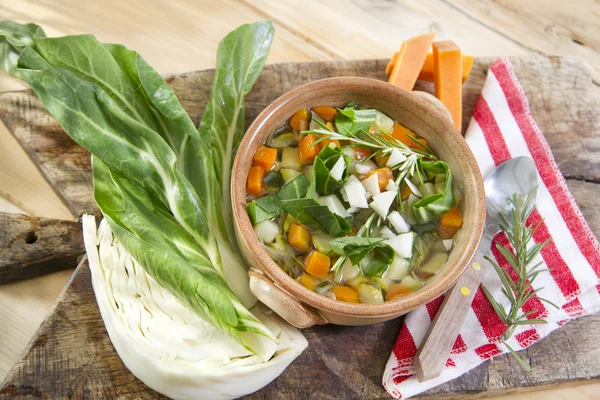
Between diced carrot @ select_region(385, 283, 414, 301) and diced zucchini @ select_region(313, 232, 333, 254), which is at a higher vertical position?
diced zucchini @ select_region(313, 232, 333, 254)

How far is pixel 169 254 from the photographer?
174 centimetres

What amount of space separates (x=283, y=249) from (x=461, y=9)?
164 cm

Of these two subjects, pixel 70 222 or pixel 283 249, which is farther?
pixel 70 222

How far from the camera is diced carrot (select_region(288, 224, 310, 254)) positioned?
1.79 m

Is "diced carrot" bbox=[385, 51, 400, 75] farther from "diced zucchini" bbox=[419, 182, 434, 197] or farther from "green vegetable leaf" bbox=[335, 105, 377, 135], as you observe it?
"diced zucchini" bbox=[419, 182, 434, 197]

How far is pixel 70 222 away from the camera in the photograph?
6.72ft

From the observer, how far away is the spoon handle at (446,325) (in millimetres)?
1888

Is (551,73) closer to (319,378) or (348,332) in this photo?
(348,332)

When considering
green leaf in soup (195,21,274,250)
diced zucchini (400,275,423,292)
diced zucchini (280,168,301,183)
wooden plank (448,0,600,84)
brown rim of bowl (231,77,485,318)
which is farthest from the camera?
wooden plank (448,0,600,84)

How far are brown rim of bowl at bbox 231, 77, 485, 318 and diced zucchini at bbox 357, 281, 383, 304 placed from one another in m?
0.07

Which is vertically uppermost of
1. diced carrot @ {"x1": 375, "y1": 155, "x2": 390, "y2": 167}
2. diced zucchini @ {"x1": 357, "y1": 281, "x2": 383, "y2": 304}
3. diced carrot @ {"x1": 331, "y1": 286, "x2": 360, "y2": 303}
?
diced carrot @ {"x1": 375, "y1": 155, "x2": 390, "y2": 167}

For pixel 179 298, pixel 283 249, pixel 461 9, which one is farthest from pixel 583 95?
pixel 179 298

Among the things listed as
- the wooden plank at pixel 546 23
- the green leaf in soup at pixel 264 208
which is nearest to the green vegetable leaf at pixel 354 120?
the green leaf in soup at pixel 264 208

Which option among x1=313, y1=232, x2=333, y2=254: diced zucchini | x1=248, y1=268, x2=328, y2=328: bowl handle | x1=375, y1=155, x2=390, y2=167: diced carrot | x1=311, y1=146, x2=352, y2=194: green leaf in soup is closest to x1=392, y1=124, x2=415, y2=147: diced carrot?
x1=375, y1=155, x2=390, y2=167: diced carrot
